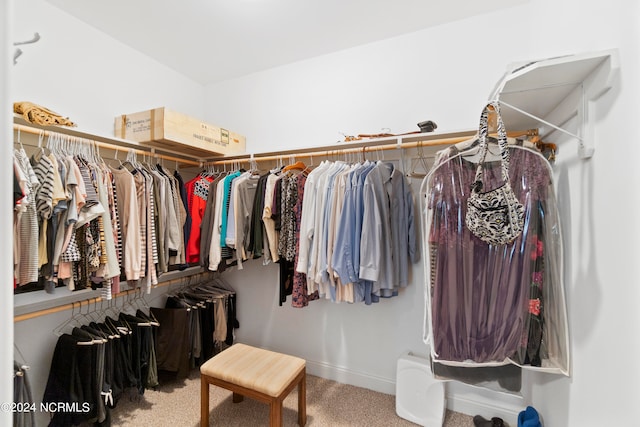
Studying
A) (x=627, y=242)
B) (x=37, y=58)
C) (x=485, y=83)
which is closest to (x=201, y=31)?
(x=37, y=58)

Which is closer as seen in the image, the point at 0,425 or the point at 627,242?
the point at 0,425

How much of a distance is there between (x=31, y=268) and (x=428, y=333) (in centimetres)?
180

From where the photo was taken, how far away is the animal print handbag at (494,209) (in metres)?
0.96

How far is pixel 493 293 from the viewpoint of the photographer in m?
1.12

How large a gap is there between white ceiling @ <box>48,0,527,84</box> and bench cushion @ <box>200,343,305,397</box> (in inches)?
88.2

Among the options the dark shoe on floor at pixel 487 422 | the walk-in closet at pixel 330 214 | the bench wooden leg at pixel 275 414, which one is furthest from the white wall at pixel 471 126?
the bench wooden leg at pixel 275 414

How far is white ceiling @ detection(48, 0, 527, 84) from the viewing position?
5.91ft

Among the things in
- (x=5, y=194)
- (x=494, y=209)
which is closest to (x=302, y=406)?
(x=494, y=209)

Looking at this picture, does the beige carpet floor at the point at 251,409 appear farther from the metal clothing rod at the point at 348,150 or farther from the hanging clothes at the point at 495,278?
the metal clothing rod at the point at 348,150

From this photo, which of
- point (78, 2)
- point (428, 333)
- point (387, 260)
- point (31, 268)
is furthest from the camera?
point (78, 2)

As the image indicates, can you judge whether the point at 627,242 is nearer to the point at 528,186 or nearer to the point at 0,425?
the point at 528,186

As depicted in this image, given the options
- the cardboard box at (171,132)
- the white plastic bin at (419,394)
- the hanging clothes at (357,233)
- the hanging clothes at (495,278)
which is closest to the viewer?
the hanging clothes at (495,278)

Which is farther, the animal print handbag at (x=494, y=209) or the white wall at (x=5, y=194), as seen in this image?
the animal print handbag at (x=494, y=209)

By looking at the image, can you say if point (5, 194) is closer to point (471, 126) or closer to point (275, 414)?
point (275, 414)
